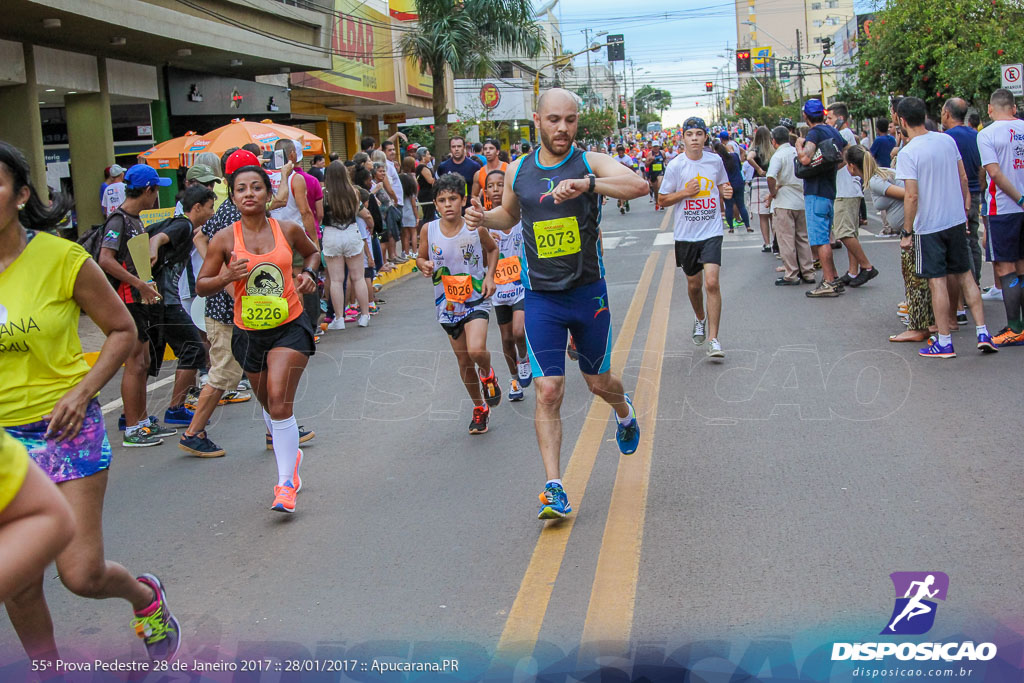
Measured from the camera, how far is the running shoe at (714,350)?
31.2 ft

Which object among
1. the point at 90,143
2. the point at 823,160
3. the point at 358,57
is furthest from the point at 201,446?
the point at 358,57

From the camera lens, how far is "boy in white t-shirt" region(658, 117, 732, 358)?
9.59m

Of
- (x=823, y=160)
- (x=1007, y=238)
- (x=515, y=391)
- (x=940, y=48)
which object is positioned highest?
(x=940, y=48)

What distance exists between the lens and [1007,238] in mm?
9305

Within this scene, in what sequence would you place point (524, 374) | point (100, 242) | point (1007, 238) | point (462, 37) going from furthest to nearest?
point (462, 37), point (1007, 238), point (524, 374), point (100, 242)

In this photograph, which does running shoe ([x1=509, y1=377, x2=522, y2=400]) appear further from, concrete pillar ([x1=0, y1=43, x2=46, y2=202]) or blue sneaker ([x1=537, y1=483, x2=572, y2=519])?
concrete pillar ([x1=0, y1=43, x2=46, y2=202])

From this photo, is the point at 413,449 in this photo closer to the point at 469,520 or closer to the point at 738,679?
the point at 469,520

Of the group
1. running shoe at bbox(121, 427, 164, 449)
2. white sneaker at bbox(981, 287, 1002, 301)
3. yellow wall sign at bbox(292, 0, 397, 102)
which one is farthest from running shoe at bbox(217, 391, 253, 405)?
yellow wall sign at bbox(292, 0, 397, 102)

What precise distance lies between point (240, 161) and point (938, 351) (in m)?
5.90

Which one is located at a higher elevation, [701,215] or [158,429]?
[701,215]

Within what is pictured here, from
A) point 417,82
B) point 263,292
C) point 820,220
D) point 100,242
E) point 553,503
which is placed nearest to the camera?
point 553,503

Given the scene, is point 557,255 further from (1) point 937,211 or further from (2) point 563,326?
(1) point 937,211

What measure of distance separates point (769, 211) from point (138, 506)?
1285 centimetres

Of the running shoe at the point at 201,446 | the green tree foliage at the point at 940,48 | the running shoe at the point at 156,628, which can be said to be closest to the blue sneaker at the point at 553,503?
the running shoe at the point at 156,628
